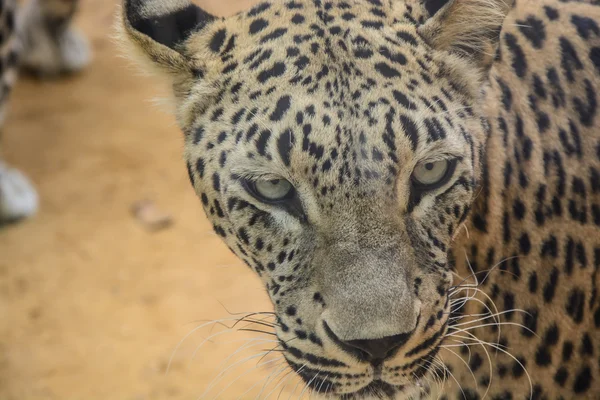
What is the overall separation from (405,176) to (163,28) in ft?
4.37

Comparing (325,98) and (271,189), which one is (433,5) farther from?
(271,189)

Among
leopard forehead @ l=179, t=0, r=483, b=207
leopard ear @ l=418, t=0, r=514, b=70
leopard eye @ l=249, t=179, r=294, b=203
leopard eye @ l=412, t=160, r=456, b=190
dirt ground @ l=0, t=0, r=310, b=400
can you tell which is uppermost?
leopard ear @ l=418, t=0, r=514, b=70

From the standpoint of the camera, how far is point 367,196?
3.35 m

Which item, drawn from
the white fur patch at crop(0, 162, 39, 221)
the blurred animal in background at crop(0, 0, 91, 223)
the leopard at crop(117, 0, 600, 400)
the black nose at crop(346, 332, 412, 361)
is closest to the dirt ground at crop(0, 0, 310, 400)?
the white fur patch at crop(0, 162, 39, 221)

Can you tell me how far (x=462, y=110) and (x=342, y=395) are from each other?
1378mm

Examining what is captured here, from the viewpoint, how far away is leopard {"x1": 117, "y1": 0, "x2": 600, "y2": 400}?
3379 millimetres

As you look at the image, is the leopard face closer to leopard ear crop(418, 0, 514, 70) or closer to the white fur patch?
leopard ear crop(418, 0, 514, 70)

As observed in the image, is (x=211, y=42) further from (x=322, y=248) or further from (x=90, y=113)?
(x=90, y=113)

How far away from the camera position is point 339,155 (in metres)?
3.36

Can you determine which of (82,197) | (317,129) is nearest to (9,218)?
(82,197)

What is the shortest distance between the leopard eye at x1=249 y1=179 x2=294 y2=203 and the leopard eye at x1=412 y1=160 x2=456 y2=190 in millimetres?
540

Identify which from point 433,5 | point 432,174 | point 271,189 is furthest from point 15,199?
point 432,174

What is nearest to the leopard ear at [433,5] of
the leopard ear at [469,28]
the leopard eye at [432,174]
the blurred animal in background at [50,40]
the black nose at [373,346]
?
the leopard ear at [469,28]

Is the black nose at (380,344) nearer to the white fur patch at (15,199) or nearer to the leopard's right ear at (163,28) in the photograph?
the leopard's right ear at (163,28)
